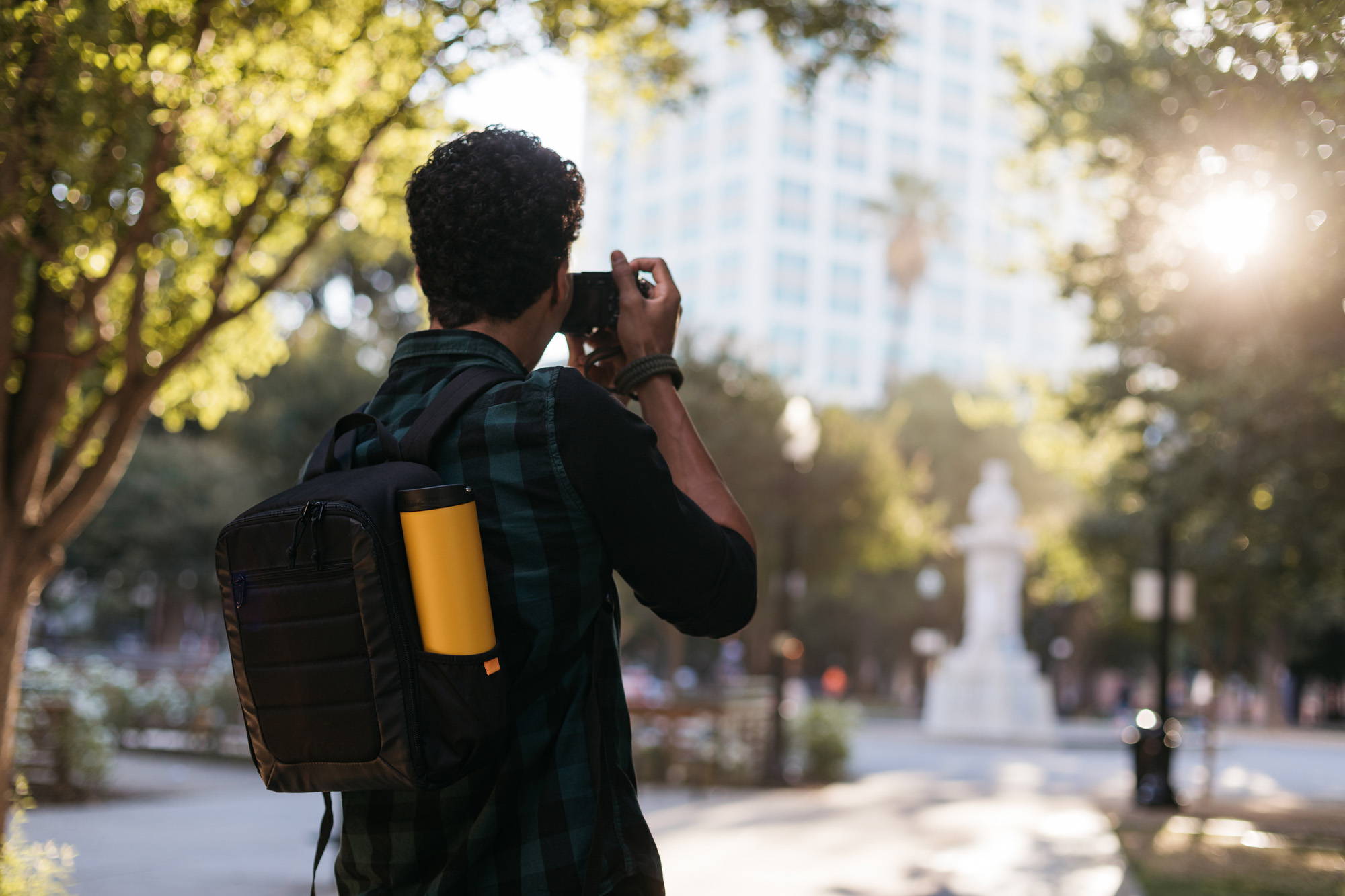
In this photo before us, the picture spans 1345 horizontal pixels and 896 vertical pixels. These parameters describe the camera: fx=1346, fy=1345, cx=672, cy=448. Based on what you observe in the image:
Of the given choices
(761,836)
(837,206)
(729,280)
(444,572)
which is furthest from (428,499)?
(837,206)

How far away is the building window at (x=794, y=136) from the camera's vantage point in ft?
338

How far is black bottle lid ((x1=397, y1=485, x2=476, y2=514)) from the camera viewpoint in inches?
67.6

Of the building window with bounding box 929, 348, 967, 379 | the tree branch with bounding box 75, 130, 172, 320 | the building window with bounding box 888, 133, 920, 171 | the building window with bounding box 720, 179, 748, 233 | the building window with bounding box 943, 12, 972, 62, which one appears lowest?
the tree branch with bounding box 75, 130, 172, 320

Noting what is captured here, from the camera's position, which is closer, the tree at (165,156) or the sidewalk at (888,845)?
the tree at (165,156)

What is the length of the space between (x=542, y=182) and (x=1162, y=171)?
31.1 feet

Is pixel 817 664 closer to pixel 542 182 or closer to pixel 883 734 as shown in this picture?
pixel 883 734

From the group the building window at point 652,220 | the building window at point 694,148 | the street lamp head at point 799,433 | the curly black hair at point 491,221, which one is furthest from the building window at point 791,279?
the curly black hair at point 491,221

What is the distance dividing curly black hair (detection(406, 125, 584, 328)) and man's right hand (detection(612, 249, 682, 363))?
139 millimetres

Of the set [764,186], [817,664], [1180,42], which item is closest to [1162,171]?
[1180,42]

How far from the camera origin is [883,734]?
32.0 m

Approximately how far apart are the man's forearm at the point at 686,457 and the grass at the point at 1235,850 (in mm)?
8264

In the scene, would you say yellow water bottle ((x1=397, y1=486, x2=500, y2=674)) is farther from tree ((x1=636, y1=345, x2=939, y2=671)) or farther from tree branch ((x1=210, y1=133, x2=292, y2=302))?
tree ((x1=636, y1=345, x2=939, y2=671))

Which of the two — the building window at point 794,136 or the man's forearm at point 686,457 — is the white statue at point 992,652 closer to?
the man's forearm at point 686,457

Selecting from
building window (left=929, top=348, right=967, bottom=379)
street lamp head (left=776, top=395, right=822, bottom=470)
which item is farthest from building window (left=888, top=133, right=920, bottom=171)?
street lamp head (left=776, top=395, right=822, bottom=470)
